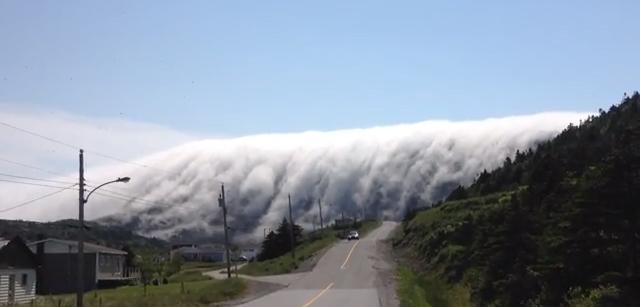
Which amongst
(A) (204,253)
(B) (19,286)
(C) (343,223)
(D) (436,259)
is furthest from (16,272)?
(A) (204,253)

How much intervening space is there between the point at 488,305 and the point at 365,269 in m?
36.6

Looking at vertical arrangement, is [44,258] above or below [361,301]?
above

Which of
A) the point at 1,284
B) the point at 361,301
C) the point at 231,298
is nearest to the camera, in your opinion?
the point at 361,301

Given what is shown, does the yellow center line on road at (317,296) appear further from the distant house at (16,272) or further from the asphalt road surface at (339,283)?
the distant house at (16,272)

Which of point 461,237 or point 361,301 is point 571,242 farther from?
point 461,237

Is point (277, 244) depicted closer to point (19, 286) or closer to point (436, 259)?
point (436, 259)

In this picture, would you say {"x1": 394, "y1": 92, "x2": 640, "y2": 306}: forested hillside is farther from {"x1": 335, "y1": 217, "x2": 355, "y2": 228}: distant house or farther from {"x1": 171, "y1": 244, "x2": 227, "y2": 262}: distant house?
{"x1": 171, "y1": 244, "x2": 227, "y2": 262}: distant house

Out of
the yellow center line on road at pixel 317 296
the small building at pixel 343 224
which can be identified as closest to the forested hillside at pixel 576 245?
the yellow center line on road at pixel 317 296

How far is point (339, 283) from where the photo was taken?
5331cm

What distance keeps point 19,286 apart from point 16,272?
1118mm

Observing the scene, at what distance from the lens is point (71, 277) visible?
72.0 meters

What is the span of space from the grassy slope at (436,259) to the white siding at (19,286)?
1114 inches

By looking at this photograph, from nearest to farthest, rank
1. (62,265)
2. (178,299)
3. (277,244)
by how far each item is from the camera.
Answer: (178,299) < (62,265) < (277,244)

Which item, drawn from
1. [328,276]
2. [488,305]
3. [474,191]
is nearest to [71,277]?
[328,276]
